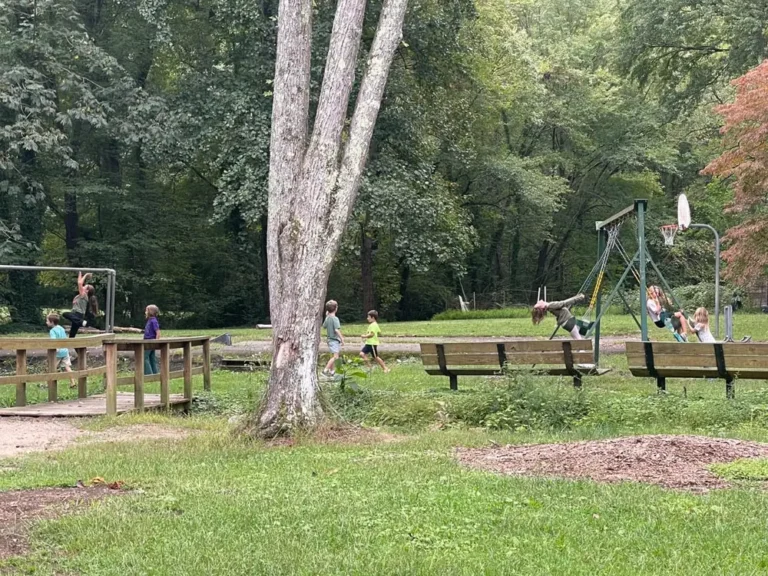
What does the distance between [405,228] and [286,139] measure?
57.0 feet

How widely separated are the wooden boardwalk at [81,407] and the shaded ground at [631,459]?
17.9 feet

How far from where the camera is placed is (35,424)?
10.8m

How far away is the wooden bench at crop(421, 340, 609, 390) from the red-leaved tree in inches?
409

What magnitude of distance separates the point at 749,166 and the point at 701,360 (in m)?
11.4

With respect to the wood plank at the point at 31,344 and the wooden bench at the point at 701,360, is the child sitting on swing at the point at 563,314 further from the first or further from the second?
the wood plank at the point at 31,344

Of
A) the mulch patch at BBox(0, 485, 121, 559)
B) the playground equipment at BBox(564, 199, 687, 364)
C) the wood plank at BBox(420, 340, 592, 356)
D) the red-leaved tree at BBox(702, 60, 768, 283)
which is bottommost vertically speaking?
the mulch patch at BBox(0, 485, 121, 559)

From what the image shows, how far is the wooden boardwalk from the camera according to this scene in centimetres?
1128

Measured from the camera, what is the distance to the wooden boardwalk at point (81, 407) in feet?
37.0

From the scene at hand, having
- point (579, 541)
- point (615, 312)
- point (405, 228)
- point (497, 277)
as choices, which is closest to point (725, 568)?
point (579, 541)

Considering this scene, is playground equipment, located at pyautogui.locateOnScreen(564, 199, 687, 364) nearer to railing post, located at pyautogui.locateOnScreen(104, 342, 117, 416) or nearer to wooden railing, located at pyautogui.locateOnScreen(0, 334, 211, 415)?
wooden railing, located at pyautogui.locateOnScreen(0, 334, 211, 415)

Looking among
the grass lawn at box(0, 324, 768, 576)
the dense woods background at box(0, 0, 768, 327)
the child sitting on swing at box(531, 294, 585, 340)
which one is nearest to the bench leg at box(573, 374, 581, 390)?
the child sitting on swing at box(531, 294, 585, 340)

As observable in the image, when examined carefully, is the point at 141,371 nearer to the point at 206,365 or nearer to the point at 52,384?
the point at 52,384

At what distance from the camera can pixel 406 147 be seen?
95.9 ft

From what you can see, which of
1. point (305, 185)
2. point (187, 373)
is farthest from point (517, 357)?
point (187, 373)
